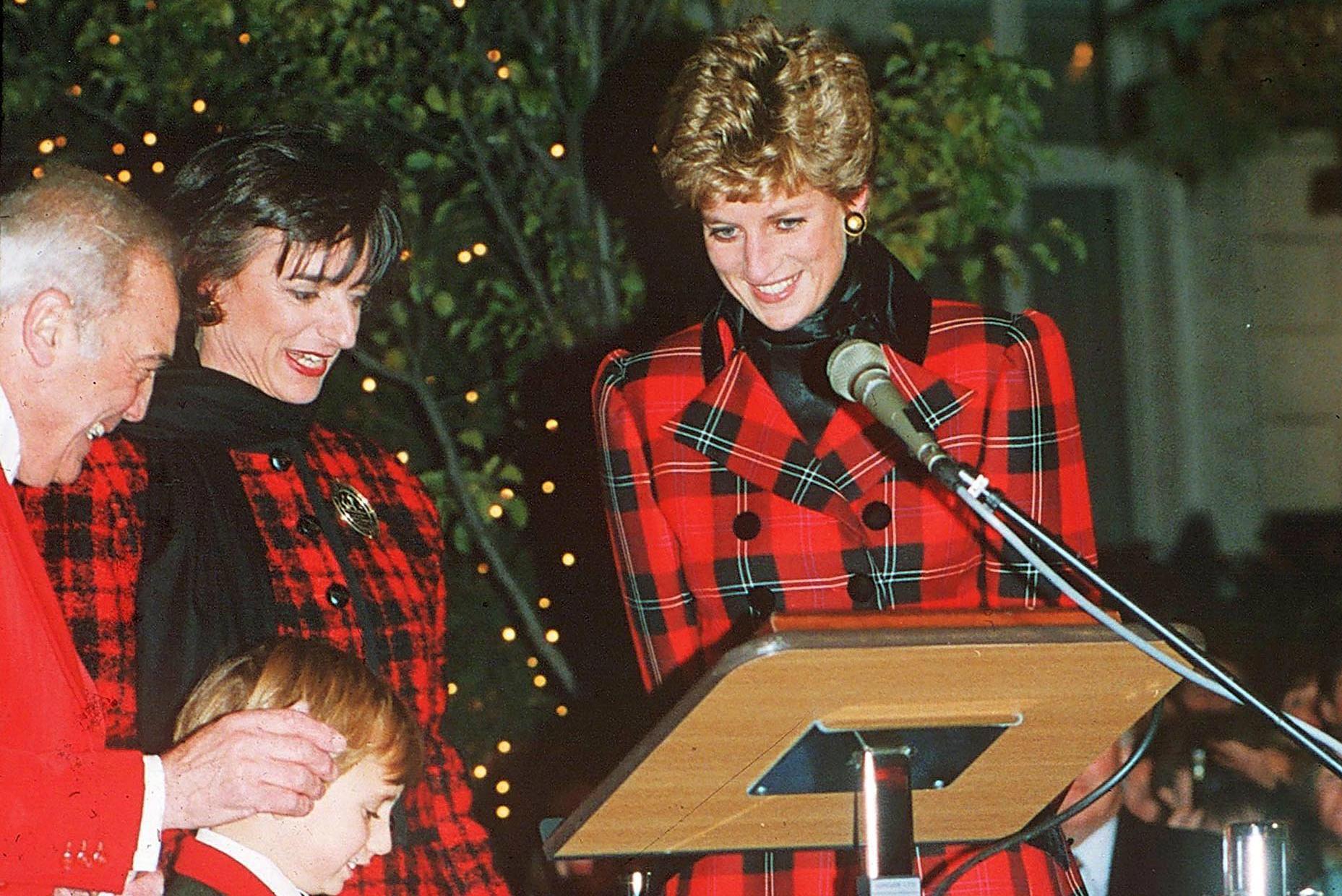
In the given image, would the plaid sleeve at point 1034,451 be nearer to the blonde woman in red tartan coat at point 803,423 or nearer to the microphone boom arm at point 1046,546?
the blonde woman in red tartan coat at point 803,423

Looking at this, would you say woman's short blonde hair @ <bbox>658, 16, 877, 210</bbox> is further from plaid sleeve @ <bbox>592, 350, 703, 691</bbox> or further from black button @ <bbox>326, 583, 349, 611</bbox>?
black button @ <bbox>326, 583, 349, 611</bbox>

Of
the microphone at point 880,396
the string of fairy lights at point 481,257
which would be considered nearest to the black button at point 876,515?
the microphone at point 880,396

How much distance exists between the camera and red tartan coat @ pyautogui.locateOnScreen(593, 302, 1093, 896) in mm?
2543

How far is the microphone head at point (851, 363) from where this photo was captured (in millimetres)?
1956

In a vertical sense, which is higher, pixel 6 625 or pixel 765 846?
pixel 6 625

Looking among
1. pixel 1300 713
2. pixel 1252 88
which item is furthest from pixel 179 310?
pixel 1252 88

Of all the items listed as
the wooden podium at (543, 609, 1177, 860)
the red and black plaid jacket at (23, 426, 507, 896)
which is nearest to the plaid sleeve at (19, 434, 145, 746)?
the red and black plaid jacket at (23, 426, 507, 896)

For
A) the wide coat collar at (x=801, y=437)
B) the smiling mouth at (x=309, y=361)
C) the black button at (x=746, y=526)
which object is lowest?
the black button at (x=746, y=526)

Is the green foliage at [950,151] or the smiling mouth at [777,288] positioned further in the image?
the green foliage at [950,151]

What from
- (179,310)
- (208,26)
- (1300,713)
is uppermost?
(208,26)

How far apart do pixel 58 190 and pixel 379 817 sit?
0.89 m

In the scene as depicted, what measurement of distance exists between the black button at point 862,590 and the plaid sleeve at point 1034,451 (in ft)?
0.53

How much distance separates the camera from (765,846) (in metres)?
1.97

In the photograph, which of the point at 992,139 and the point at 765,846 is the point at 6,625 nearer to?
the point at 765,846
